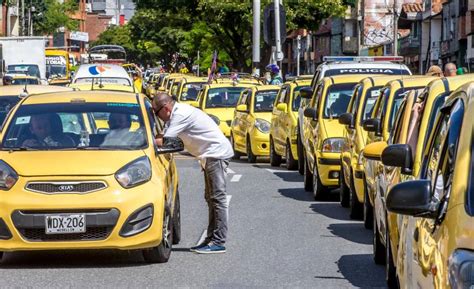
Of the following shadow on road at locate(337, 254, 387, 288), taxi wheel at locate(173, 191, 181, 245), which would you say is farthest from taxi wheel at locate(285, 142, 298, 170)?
shadow on road at locate(337, 254, 387, 288)

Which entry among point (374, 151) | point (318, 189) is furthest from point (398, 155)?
point (318, 189)

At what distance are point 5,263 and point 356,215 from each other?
5.05 metres

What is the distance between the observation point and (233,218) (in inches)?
624

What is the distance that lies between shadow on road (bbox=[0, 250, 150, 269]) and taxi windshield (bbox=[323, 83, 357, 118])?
6.98 meters

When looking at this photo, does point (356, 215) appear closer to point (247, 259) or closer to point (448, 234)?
point (247, 259)

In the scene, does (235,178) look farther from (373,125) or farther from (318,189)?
(373,125)

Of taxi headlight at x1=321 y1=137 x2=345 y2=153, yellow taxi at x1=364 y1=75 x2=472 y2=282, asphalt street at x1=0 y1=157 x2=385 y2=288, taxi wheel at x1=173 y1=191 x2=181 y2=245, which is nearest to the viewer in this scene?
yellow taxi at x1=364 y1=75 x2=472 y2=282

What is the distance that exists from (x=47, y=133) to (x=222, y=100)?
741 inches

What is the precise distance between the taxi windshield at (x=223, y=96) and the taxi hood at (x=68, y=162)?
18.8 m

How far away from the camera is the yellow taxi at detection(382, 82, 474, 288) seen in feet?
17.3

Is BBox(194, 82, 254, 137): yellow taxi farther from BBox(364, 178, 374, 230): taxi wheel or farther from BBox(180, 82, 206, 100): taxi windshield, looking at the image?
BBox(364, 178, 374, 230): taxi wheel

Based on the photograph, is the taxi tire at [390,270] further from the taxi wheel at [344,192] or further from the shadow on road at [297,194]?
the shadow on road at [297,194]

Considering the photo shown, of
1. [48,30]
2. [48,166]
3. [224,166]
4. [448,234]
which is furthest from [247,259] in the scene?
[48,30]

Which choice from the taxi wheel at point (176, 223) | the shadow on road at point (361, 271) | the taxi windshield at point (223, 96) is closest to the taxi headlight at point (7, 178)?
the taxi wheel at point (176, 223)
